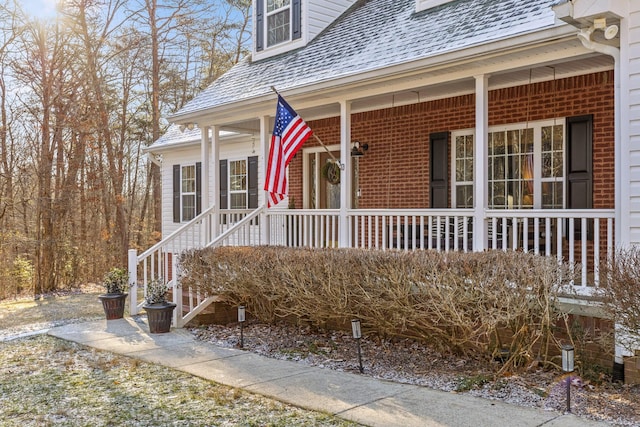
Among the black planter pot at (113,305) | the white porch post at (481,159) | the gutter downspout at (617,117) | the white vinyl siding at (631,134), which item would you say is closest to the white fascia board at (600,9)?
the white vinyl siding at (631,134)

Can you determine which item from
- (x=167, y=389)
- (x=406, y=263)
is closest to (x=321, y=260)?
(x=406, y=263)

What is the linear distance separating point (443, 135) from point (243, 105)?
11.4 feet

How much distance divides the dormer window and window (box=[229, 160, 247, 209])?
305cm

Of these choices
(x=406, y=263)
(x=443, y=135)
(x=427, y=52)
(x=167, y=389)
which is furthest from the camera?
(x=443, y=135)

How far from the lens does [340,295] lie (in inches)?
261

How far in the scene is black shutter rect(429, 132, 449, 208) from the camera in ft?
32.5

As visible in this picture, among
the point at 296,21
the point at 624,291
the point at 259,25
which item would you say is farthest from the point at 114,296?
the point at 624,291

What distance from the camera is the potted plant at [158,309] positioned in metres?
8.51

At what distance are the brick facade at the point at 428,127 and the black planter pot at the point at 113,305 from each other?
4.42 metres

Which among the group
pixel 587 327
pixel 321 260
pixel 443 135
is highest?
pixel 443 135

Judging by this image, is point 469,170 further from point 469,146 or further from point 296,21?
point 296,21

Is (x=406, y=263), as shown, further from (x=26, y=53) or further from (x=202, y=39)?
(x=202, y=39)

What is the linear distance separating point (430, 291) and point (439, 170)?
4574mm

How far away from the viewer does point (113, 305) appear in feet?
32.6
